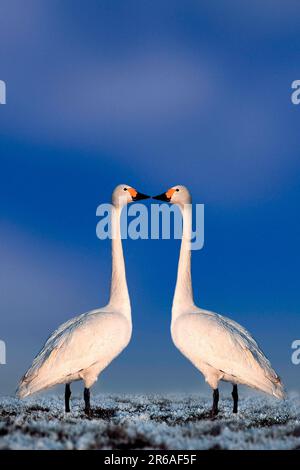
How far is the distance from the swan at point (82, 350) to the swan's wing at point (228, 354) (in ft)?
5.37

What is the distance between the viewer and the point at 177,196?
15555mm

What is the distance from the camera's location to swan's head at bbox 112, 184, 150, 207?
1555cm

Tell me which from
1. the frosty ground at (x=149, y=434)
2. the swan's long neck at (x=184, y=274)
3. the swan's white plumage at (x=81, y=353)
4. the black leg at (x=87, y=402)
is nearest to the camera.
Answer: the frosty ground at (x=149, y=434)

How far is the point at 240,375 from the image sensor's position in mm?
13125

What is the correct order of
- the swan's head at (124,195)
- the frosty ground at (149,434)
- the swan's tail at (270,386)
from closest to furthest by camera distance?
the frosty ground at (149,434) < the swan's tail at (270,386) < the swan's head at (124,195)

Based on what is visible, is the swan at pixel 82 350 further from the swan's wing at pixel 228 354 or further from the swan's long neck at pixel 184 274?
the swan's wing at pixel 228 354

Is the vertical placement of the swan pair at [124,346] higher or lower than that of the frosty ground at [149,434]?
higher

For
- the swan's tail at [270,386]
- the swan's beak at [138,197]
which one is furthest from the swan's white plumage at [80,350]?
the swan's beak at [138,197]

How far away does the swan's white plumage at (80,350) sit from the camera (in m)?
13.1

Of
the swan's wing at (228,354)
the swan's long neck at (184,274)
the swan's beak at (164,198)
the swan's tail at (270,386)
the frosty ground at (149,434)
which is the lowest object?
the frosty ground at (149,434)

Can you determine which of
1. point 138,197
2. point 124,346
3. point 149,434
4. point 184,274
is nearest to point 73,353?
point 124,346

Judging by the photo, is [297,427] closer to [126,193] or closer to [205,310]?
[205,310]
